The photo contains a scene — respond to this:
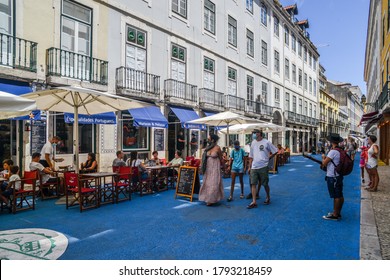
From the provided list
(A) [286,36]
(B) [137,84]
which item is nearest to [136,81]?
(B) [137,84]

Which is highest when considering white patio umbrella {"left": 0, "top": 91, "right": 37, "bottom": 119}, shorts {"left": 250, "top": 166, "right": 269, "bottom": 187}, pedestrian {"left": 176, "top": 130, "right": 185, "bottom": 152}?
white patio umbrella {"left": 0, "top": 91, "right": 37, "bottom": 119}

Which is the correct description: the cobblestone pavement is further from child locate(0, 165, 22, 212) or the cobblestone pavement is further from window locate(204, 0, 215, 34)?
window locate(204, 0, 215, 34)

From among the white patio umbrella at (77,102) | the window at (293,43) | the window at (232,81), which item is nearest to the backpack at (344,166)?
the white patio umbrella at (77,102)

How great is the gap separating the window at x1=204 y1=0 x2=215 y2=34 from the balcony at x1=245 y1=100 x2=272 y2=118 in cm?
642

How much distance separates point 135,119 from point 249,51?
14652 mm

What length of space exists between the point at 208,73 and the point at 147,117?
7.30m

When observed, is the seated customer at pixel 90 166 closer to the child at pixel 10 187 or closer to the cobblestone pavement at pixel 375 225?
the child at pixel 10 187

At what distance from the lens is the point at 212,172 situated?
21.0 feet

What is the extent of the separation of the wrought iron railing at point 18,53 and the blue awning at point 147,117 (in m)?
3.64

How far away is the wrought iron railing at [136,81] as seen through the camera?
11766mm

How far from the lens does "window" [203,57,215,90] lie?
17016mm

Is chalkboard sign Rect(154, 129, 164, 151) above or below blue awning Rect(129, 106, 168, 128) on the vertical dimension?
below

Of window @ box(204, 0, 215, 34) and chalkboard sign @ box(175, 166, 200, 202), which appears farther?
window @ box(204, 0, 215, 34)

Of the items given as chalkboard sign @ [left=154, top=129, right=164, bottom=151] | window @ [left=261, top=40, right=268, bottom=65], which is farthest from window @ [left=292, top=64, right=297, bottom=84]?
chalkboard sign @ [left=154, top=129, right=164, bottom=151]
